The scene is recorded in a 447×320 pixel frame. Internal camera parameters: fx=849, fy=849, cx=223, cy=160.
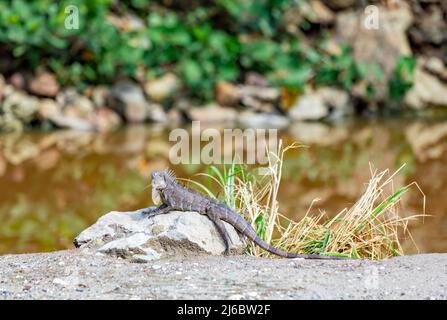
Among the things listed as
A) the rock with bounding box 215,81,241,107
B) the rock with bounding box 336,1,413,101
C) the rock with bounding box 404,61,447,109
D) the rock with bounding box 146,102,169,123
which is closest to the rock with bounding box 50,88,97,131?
the rock with bounding box 146,102,169,123

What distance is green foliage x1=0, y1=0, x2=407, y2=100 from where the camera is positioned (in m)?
12.6

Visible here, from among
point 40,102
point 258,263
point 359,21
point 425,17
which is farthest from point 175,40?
point 258,263

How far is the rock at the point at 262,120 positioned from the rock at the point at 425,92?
2692mm

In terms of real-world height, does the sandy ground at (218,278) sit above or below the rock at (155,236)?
below

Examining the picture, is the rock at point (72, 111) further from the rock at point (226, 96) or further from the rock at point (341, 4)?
the rock at point (341, 4)

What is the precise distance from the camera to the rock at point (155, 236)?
171 inches

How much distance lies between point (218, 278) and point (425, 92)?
11270mm

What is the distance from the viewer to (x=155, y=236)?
440 cm

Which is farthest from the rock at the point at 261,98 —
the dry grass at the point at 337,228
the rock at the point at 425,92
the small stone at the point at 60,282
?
the small stone at the point at 60,282

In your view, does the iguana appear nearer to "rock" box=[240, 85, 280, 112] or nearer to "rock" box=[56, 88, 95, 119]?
"rock" box=[56, 88, 95, 119]

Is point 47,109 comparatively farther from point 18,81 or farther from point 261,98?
point 261,98

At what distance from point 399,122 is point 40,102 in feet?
17.7

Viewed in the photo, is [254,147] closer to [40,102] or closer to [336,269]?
[40,102]
